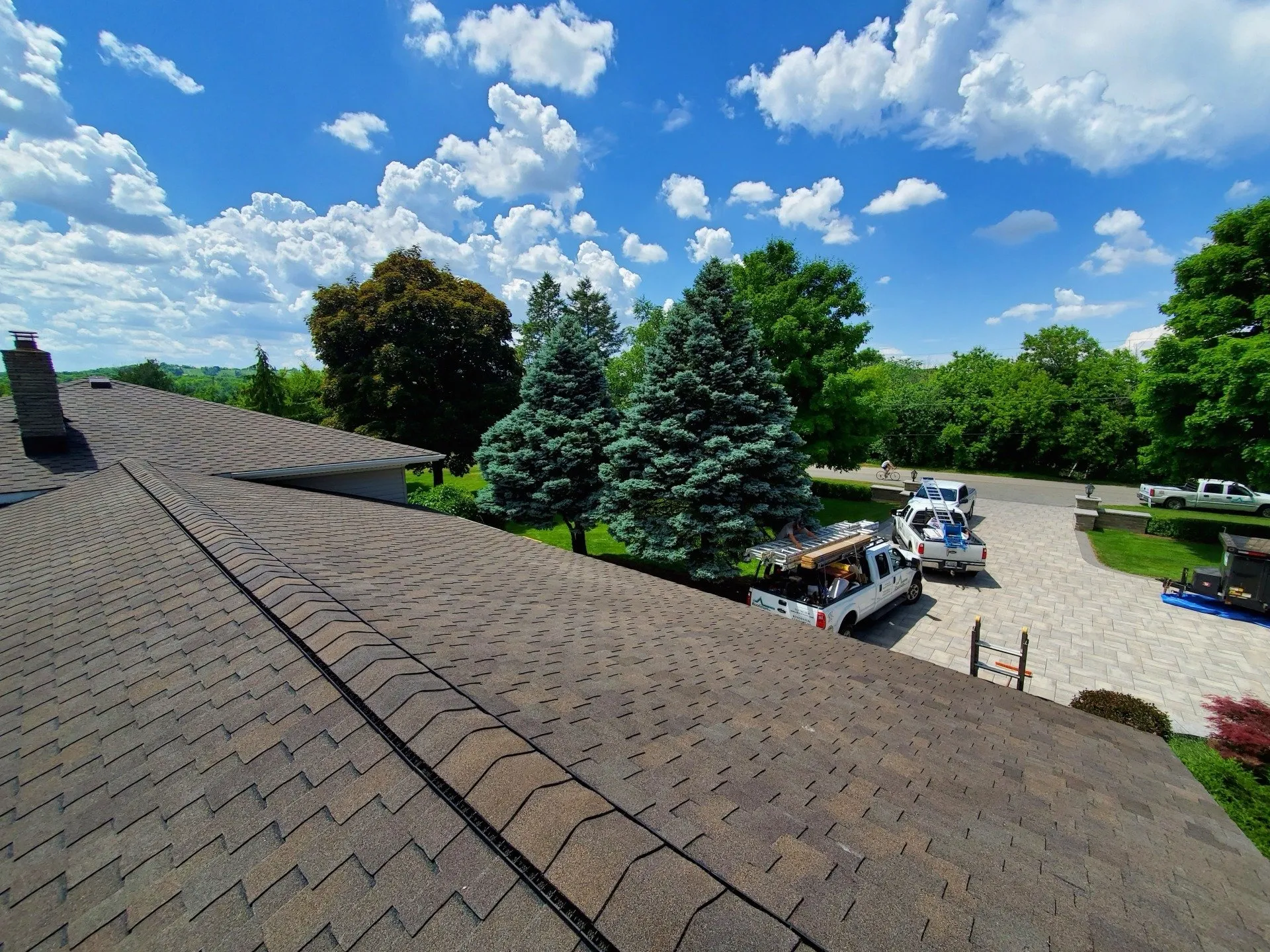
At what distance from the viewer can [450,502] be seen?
16312mm

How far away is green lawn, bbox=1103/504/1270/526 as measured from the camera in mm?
19594

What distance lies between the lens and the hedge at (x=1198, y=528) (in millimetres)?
17500

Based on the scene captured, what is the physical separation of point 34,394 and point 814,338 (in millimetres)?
19798

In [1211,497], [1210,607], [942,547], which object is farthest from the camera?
[1211,497]

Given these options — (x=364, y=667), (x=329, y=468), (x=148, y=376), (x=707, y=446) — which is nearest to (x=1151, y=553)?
(x=707, y=446)

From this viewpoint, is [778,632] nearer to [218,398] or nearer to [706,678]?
[706,678]

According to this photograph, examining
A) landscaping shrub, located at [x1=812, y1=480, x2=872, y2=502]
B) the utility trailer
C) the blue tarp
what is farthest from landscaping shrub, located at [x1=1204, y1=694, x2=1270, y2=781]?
landscaping shrub, located at [x1=812, y1=480, x2=872, y2=502]

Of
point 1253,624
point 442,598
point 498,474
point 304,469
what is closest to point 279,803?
point 442,598

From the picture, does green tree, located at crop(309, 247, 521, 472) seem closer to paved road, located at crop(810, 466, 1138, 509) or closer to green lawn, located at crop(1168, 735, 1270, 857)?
paved road, located at crop(810, 466, 1138, 509)

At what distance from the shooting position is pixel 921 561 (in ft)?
48.3

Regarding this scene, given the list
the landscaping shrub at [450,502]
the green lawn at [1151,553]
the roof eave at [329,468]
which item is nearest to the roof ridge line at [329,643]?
the roof eave at [329,468]

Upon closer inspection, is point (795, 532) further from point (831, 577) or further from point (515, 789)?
point (515, 789)

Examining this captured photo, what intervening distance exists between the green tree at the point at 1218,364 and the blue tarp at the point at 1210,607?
158 inches

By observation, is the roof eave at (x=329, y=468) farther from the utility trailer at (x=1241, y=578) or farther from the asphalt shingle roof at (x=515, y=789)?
the utility trailer at (x=1241, y=578)
